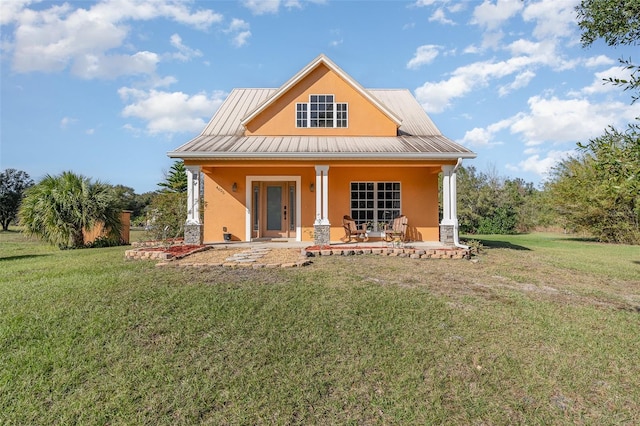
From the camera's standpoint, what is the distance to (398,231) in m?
11.2

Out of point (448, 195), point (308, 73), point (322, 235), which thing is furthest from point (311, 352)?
point (308, 73)

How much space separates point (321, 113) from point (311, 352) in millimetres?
10354

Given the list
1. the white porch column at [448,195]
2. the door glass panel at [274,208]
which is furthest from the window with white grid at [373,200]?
the door glass panel at [274,208]

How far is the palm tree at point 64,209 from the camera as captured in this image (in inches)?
472

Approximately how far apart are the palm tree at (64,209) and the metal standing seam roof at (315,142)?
4535 mm

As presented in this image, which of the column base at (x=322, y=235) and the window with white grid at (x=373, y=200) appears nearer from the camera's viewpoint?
the column base at (x=322, y=235)

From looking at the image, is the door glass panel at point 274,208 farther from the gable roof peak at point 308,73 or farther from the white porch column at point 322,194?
the gable roof peak at point 308,73

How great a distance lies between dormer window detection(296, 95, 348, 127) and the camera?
41.4 feet

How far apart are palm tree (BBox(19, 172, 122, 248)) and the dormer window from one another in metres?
7.92

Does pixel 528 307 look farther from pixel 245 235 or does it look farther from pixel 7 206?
pixel 7 206

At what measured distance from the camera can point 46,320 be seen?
4.44 meters

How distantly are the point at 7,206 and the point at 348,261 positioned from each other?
3475 centimetres

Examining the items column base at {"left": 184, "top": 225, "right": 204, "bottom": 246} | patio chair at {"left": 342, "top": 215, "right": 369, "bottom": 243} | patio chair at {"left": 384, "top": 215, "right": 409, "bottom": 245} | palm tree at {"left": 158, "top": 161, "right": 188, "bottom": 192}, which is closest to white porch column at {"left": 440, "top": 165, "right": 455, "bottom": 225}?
patio chair at {"left": 384, "top": 215, "right": 409, "bottom": 245}

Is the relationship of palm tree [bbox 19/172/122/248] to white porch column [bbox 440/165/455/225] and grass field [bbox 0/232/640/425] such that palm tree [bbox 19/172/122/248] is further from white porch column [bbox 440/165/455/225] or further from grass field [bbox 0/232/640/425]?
white porch column [bbox 440/165/455/225]
